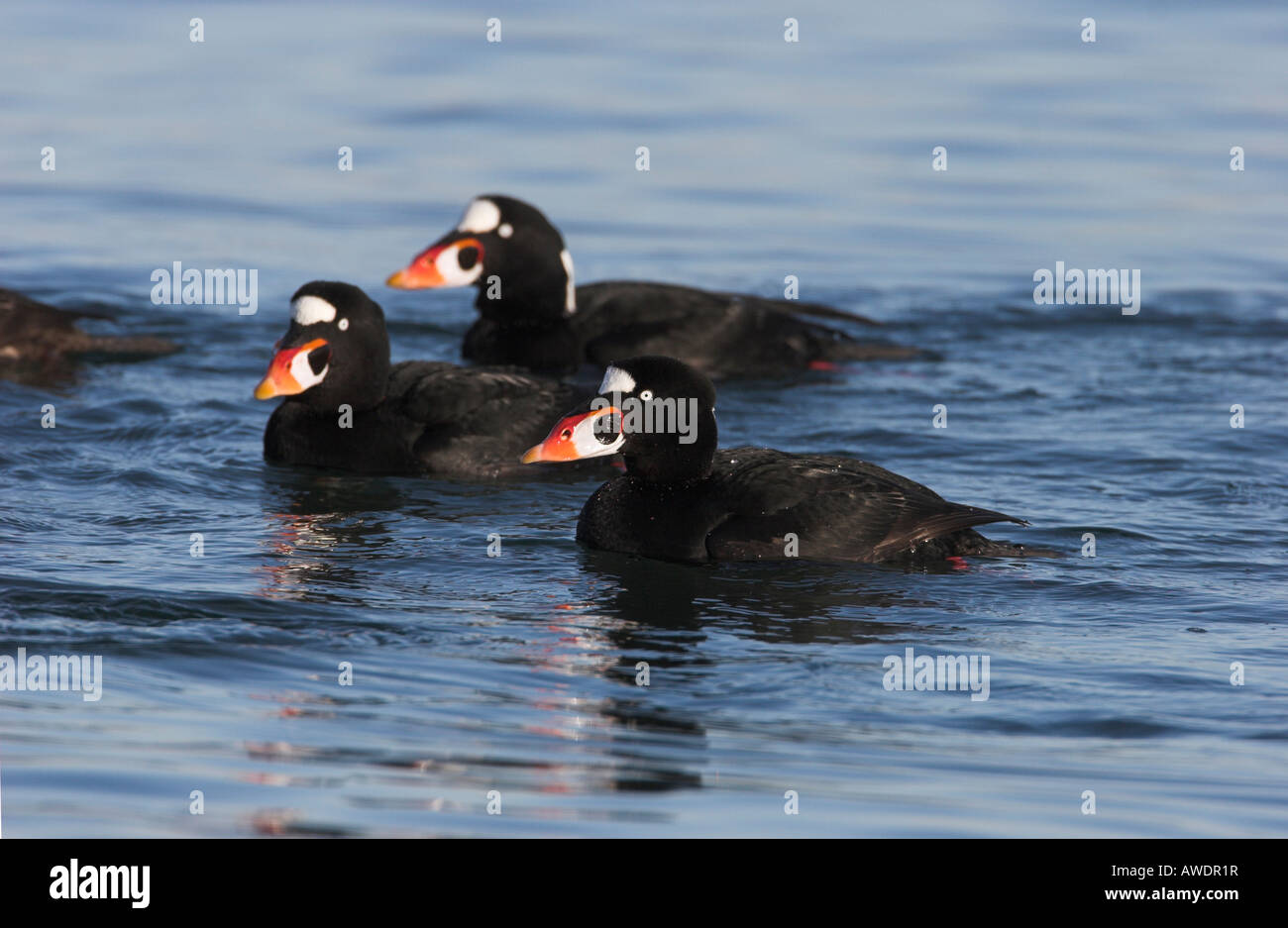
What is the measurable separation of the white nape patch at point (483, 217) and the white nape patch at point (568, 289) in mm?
465

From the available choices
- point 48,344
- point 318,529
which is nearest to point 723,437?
point 318,529

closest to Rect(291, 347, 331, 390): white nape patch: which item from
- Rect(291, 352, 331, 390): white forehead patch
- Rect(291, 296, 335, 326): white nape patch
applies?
Rect(291, 352, 331, 390): white forehead patch

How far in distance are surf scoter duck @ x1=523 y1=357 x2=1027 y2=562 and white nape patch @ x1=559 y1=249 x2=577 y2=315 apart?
4.09 metres

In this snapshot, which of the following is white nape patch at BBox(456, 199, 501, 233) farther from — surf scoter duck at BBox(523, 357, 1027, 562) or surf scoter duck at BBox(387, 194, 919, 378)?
surf scoter duck at BBox(523, 357, 1027, 562)

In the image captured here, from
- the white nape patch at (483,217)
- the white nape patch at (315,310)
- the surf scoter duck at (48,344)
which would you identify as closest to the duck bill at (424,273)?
the white nape patch at (483,217)

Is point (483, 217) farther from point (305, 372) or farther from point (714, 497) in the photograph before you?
point (714, 497)

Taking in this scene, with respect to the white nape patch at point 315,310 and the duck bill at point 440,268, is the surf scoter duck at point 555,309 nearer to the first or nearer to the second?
the duck bill at point 440,268

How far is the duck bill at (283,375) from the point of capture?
8875 millimetres

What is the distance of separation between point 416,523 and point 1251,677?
12.1 ft

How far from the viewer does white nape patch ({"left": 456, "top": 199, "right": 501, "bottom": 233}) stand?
37.8 feet

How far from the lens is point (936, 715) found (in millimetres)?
5652

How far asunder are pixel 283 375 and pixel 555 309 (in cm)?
298

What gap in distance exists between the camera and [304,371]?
29.4 ft

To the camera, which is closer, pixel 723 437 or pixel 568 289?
pixel 723 437
